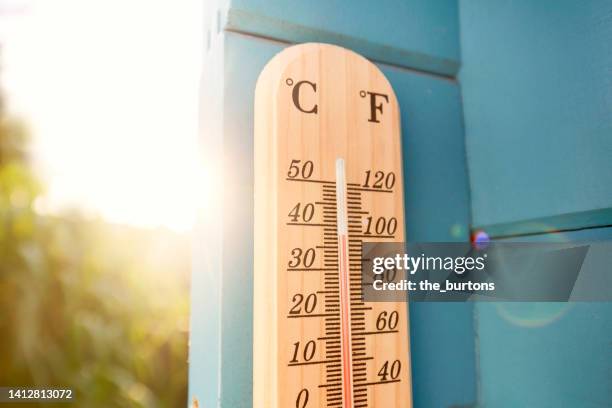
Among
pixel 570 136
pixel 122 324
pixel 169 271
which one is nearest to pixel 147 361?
pixel 122 324

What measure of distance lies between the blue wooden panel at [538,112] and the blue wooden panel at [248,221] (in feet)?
0.23

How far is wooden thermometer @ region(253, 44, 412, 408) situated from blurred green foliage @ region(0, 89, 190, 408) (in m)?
1.79

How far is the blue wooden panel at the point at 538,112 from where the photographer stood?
76 cm

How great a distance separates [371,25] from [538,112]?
0.38 metres

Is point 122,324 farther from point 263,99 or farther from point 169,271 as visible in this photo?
point 263,99

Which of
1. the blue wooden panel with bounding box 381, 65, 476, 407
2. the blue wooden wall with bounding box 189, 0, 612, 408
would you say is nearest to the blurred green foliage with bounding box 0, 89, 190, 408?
the blue wooden wall with bounding box 189, 0, 612, 408

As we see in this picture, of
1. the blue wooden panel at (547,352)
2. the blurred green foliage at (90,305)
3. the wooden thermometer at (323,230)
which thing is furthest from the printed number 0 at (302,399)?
the blurred green foliage at (90,305)

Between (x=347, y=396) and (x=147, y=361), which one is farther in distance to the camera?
(x=147, y=361)

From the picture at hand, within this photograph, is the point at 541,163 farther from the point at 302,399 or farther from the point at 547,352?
the point at 302,399

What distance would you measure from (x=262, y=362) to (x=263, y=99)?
435 millimetres

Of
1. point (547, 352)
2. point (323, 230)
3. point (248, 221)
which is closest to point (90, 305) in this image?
point (248, 221)

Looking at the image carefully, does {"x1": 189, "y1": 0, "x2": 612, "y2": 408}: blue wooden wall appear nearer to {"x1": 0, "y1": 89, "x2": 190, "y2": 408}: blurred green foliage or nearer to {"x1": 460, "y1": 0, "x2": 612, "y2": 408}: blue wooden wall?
{"x1": 460, "y1": 0, "x2": 612, "y2": 408}: blue wooden wall

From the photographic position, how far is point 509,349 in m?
0.90

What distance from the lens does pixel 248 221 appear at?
0.81 meters
